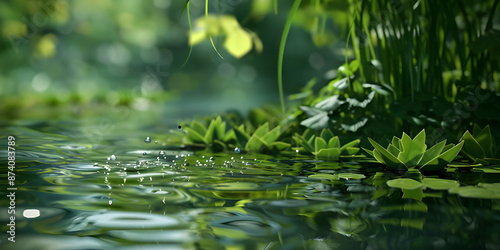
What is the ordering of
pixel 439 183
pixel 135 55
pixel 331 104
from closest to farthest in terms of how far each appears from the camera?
pixel 439 183
pixel 331 104
pixel 135 55

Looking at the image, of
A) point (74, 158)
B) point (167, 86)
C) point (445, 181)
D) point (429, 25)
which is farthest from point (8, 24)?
point (445, 181)

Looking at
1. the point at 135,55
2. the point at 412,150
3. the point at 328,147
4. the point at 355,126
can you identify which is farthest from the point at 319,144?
the point at 135,55

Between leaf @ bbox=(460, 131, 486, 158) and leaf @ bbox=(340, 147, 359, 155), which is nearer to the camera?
leaf @ bbox=(460, 131, 486, 158)

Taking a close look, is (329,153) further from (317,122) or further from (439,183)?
(439,183)

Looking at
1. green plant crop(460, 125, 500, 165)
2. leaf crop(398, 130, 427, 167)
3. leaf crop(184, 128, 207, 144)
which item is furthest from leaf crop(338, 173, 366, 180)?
leaf crop(184, 128, 207, 144)

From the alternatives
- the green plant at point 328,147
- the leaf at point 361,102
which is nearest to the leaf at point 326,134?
the green plant at point 328,147

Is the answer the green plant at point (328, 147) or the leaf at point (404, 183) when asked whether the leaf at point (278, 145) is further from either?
the leaf at point (404, 183)

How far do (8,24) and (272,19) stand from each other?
171 inches

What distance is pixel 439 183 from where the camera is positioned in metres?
1.13

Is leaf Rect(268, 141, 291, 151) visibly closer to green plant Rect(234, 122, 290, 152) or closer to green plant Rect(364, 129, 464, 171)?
green plant Rect(234, 122, 290, 152)

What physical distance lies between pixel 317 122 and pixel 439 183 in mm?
642

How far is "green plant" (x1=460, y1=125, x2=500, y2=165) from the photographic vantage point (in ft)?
4.78

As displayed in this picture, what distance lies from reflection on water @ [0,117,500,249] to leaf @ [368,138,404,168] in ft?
0.12

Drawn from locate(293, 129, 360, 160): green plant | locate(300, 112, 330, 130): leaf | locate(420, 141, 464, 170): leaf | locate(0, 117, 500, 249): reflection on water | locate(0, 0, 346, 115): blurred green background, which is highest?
locate(0, 0, 346, 115): blurred green background
